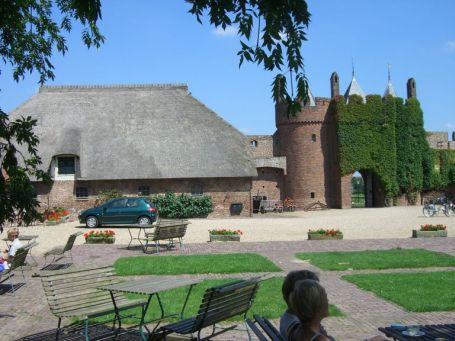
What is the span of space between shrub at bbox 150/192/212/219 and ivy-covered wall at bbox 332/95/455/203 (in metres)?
12.9

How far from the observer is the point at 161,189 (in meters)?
34.4

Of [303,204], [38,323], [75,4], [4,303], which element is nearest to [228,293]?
[75,4]

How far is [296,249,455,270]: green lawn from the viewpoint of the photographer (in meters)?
12.4

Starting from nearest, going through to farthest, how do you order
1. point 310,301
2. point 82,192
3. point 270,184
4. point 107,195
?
point 310,301 < point 107,195 < point 82,192 < point 270,184

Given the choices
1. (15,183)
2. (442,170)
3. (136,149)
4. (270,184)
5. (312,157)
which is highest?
(136,149)

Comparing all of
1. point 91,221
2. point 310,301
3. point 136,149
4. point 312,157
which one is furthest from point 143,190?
point 310,301

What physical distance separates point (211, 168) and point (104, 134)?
7467 mm

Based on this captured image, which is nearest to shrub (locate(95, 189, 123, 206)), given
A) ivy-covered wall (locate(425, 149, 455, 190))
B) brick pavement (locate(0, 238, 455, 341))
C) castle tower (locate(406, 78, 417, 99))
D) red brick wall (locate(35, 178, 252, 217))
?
red brick wall (locate(35, 178, 252, 217))

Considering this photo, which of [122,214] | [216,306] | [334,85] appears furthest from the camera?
[334,85]

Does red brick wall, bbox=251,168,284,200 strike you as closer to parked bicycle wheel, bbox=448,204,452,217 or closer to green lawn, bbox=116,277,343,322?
parked bicycle wheel, bbox=448,204,452,217

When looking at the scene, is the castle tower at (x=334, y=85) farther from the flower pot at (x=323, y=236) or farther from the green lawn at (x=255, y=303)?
the green lawn at (x=255, y=303)

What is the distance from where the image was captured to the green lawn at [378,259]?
1238 cm

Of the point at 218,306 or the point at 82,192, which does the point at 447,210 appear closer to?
the point at 82,192

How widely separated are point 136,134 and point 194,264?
23490mm
